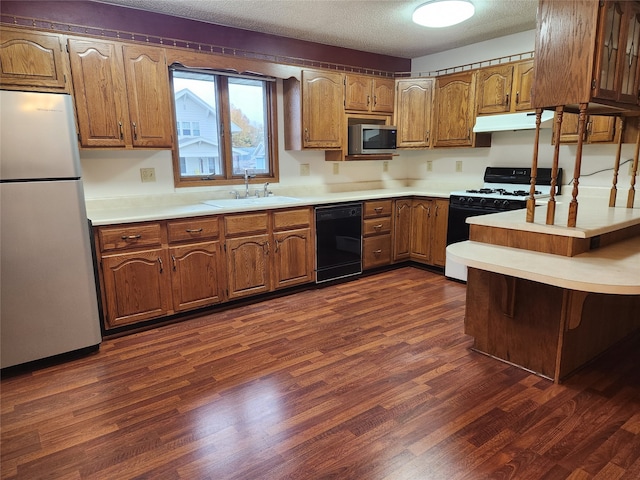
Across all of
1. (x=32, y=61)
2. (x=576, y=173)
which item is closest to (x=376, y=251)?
(x=576, y=173)

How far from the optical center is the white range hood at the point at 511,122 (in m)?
3.58

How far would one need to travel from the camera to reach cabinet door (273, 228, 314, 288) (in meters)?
3.67

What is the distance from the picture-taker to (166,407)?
84.0 inches

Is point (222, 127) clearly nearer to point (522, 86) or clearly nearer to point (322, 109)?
point (322, 109)

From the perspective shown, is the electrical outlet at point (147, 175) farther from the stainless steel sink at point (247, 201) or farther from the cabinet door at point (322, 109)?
the cabinet door at point (322, 109)

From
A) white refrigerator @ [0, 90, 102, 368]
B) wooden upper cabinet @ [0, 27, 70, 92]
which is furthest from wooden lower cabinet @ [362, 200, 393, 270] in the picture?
wooden upper cabinet @ [0, 27, 70, 92]

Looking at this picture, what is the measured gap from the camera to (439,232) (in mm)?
4293

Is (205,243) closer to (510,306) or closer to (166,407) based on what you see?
(166,407)

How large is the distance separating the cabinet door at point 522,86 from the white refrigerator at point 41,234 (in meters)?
3.62

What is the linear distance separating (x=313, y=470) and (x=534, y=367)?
1503 millimetres

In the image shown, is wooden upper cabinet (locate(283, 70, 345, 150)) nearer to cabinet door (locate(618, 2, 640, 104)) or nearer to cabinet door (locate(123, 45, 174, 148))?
cabinet door (locate(123, 45, 174, 148))

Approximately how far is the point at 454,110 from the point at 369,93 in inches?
35.7

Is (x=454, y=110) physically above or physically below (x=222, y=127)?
above

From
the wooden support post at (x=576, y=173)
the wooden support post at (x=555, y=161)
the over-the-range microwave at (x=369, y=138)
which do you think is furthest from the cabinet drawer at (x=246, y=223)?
the wooden support post at (x=576, y=173)
